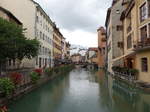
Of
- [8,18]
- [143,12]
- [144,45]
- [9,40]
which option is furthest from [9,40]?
[143,12]

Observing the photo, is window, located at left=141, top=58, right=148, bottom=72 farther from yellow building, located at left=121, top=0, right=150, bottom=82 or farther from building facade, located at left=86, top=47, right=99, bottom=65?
building facade, located at left=86, top=47, right=99, bottom=65

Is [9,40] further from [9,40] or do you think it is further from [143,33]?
[143,33]

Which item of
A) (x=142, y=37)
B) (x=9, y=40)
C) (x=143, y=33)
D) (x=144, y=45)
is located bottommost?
(x=144, y=45)

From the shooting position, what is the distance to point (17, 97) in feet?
44.7

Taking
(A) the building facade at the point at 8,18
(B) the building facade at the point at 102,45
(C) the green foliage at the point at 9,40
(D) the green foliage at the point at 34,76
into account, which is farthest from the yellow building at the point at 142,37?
(B) the building facade at the point at 102,45

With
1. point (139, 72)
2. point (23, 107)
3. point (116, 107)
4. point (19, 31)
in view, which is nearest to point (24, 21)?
point (19, 31)

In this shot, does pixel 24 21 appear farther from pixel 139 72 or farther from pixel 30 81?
pixel 139 72

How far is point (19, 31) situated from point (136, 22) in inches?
510

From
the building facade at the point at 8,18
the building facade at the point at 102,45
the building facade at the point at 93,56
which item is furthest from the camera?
the building facade at the point at 93,56

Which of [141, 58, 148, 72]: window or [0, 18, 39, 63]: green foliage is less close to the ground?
[0, 18, 39, 63]: green foliage

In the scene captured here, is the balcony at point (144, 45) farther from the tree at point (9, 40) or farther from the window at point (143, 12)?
the tree at point (9, 40)

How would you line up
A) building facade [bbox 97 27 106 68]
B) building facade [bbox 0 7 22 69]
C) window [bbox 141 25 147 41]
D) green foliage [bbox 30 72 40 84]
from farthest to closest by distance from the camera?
building facade [bbox 97 27 106 68] < building facade [bbox 0 7 22 69] < window [bbox 141 25 147 41] < green foliage [bbox 30 72 40 84]

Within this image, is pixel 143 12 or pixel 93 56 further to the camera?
→ pixel 93 56

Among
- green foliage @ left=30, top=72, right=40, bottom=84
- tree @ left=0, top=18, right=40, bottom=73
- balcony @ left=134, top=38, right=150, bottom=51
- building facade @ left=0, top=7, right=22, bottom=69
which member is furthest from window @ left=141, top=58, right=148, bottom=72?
building facade @ left=0, top=7, right=22, bottom=69
